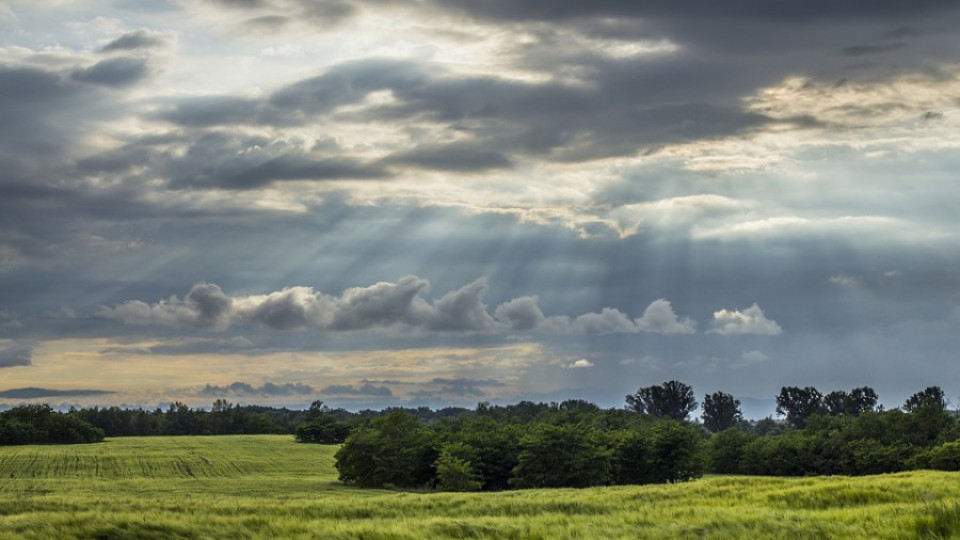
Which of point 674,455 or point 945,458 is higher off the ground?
point 945,458

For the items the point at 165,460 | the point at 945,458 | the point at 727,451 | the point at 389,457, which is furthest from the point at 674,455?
the point at 165,460

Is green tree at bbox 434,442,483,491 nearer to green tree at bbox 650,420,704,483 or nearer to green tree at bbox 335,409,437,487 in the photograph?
green tree at bbox 335,409,437,487

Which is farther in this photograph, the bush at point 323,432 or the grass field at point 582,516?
the bush at point 323,432

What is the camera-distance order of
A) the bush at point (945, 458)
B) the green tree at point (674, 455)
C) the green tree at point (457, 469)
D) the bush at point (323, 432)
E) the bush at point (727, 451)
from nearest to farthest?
the green tree at point (457, 469) < the bush at point (945, 458) < the green tree at point (674, 455) < the bush at point (727, 451) < the bush at point (323, 432)

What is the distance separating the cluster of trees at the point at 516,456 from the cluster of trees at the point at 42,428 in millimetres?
101585

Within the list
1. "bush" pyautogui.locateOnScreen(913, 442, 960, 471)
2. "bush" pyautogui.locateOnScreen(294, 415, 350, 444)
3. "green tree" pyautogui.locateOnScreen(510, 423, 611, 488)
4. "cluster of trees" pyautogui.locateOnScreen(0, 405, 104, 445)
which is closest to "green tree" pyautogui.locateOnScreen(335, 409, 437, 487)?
"green tree" pyautogui.locateOnScreen(510, 423, 611, 488)

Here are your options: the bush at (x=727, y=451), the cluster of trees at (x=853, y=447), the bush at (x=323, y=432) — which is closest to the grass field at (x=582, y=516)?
the cluster of trees at (x=853, y=447)

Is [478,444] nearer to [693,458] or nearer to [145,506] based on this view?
[693,458]

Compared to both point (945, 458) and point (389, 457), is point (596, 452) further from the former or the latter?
point (945, 458)

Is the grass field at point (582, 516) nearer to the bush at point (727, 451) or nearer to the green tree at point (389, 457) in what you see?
the green tree at point (389, 457)

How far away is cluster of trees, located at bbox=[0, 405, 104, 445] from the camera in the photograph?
176 metres

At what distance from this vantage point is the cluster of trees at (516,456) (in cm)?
10262

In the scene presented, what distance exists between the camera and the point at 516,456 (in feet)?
357

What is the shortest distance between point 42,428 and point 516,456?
12888 centimetres
